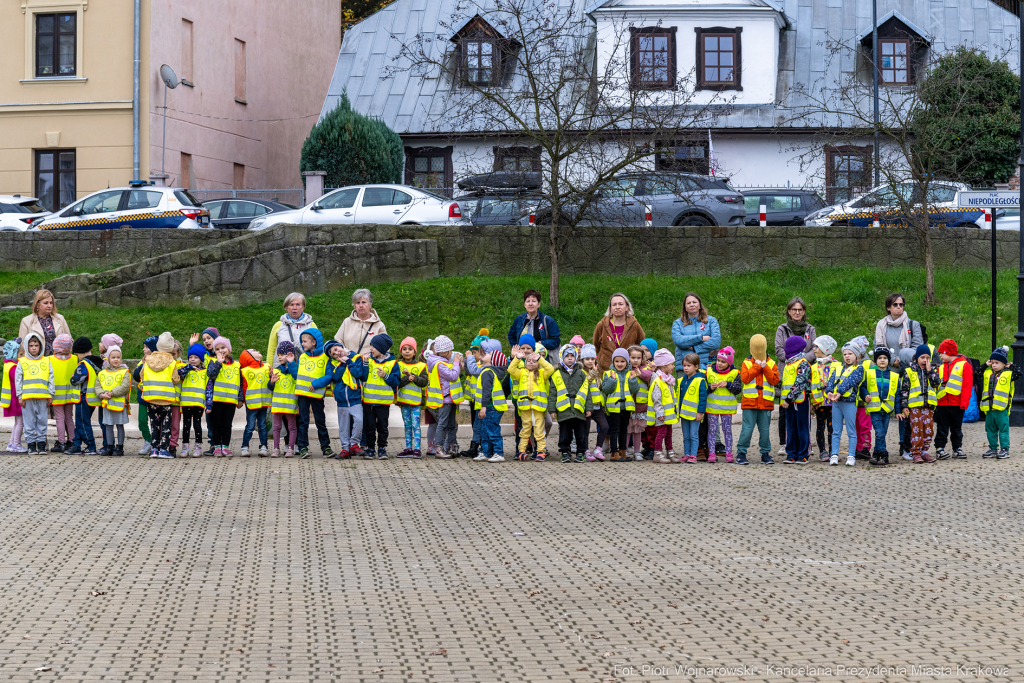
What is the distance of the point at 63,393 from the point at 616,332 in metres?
5.80

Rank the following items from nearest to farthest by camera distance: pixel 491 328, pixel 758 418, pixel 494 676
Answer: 1. pixel 494 676
2. pixel 758 418
3. pixel 491 328

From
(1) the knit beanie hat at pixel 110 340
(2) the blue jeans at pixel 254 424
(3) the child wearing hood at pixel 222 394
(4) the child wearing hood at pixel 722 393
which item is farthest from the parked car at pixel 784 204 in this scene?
(1) the knit beanie hat at pixel 110 340

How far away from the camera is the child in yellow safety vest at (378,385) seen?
1238 centimetres

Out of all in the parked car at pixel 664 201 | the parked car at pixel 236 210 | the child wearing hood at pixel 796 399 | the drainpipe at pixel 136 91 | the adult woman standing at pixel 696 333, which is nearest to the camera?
the child wearing hood at pixel 796 399

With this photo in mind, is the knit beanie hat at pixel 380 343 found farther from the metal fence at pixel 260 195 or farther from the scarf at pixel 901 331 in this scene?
the metal fence at pixel 260 195

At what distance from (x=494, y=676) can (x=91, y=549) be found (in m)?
3.56

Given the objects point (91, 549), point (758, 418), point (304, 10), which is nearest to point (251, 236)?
point (758, 418)

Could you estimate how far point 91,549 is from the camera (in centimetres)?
789

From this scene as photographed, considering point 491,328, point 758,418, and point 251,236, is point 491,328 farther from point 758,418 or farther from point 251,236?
point 758,418

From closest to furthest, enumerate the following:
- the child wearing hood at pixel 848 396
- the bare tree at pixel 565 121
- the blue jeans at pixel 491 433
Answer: the child wearing hood at pixel 848 396
the blue jeans at pixel 491 433
the bare tree at pixel 565 121

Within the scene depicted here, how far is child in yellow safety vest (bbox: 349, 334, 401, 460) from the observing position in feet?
40.6

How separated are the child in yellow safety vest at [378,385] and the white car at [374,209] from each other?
38.5 ft

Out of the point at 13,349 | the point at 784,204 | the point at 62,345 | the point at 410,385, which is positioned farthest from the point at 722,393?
the point at 784,204

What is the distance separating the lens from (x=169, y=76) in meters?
33.0
